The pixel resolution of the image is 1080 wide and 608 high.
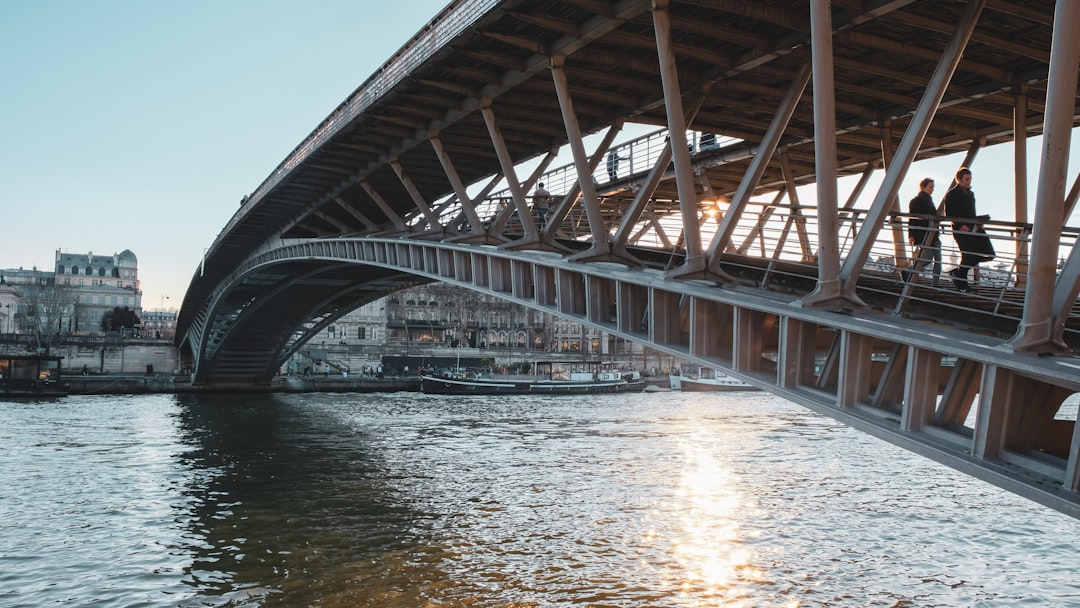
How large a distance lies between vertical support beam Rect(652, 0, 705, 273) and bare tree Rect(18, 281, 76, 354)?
234 feet

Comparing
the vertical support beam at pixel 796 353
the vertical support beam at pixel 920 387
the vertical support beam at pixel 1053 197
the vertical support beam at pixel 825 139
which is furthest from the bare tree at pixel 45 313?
the vertical support beam at pixel 1053 197

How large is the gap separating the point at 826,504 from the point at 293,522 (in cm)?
1112

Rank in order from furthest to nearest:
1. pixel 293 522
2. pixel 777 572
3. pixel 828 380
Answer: pixel 293 522 < pixel 777 572 < pixel 828 380

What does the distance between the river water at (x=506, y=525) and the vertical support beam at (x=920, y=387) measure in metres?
5.05

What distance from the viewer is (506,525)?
16828 millimetres

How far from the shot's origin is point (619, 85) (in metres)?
15.9

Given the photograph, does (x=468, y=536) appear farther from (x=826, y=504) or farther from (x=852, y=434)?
(x=852, y=434)

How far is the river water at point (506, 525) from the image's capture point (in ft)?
41.4

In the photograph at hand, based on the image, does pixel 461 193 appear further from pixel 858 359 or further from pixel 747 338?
pixel 858 359

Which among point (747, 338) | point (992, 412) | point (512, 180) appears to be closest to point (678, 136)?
point (747, 338)

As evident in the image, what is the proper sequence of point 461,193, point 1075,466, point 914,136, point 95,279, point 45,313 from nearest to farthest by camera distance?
point 1075,466 < point 914,136 < point 461,193 < point 45,313 < point 95,279

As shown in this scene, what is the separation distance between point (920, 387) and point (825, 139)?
247cm

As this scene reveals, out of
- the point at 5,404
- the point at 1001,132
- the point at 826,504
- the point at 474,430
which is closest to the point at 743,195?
the point at 1001,132

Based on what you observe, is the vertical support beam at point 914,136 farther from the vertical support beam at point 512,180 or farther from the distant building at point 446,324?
the distant building at point 446,324
